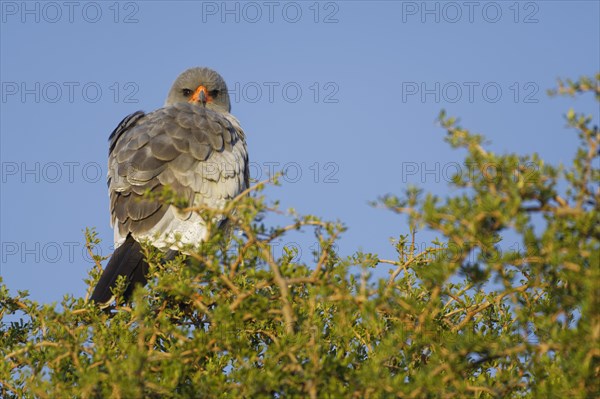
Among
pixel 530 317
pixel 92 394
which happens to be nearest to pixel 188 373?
pixel 92 394

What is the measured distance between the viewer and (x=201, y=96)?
9.15m

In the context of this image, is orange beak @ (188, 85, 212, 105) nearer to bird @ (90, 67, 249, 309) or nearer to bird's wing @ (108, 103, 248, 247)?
bird @ (90, 67, 249, 309)

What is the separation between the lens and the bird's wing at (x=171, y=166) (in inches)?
248

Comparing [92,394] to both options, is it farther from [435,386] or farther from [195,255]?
[435,386]

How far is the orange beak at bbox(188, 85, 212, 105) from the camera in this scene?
9.15 metres

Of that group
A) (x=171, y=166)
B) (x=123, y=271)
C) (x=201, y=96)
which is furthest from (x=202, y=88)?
(x=123, y=271)

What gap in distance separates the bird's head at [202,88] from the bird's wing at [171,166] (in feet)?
5.69

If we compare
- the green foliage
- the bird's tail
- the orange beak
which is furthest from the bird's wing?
the green foliage

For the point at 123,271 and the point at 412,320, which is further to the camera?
the point at 123,271

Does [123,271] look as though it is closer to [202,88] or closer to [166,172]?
[166,172]

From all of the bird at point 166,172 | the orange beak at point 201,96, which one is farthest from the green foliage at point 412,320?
the orange beak at point 201,96

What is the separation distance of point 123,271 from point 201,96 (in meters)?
4.10

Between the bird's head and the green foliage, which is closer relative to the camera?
the green foliage

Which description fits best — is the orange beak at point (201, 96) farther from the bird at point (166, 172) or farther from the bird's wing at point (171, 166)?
the bird's wing at point (171, 166)
